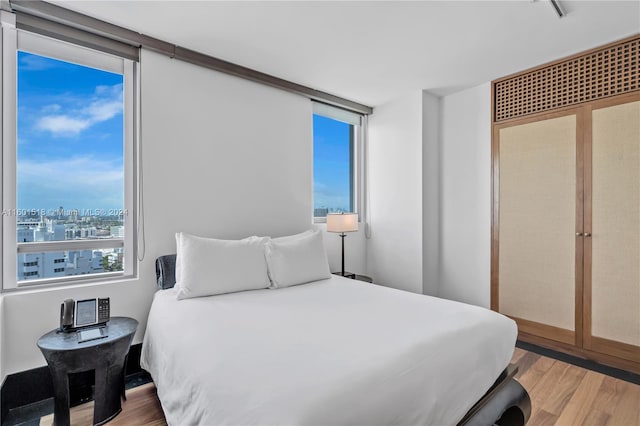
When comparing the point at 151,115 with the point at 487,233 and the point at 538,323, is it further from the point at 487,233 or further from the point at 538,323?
the point at 538,323

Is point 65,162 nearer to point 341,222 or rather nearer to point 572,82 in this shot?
point 341,222

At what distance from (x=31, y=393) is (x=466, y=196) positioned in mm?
4136

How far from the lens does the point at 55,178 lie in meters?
2.24

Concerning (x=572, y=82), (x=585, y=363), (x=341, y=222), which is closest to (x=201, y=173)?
(x=341, y=222)

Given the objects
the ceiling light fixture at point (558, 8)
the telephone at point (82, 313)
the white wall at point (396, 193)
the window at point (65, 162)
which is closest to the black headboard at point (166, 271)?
the window at point (65, 162)

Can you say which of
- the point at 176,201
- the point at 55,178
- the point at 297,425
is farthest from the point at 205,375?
the point at 55,178

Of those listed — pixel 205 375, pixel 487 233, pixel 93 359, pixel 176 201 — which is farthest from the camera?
pixel 487 233

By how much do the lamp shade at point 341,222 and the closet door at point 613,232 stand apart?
209 cm

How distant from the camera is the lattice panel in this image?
2.54 metres

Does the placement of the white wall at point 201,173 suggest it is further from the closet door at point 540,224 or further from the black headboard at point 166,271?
the closet door at point 540,224

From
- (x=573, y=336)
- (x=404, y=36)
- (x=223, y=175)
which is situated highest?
(x=404, y=36)

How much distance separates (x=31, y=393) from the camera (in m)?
2.04

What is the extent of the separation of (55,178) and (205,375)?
6.50ft

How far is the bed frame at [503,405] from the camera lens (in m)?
1.42
